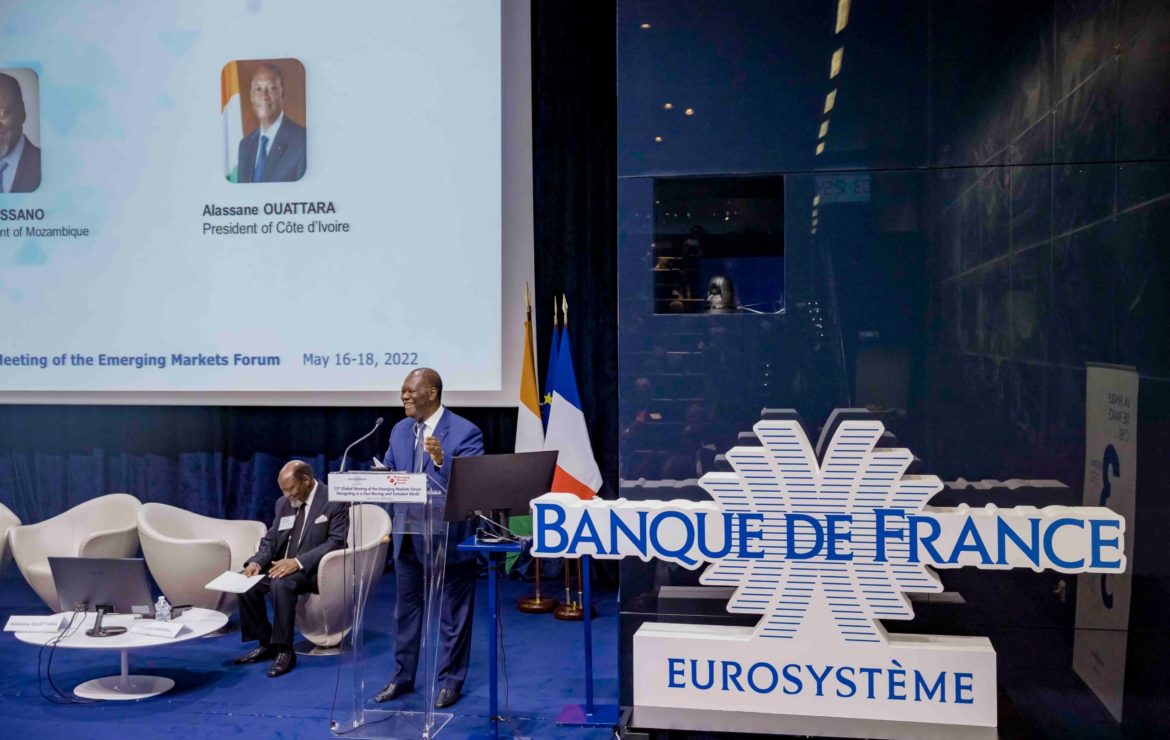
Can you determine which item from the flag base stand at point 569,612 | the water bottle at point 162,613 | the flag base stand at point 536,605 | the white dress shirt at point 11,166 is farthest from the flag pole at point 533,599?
the white dress shirt at point 11,166

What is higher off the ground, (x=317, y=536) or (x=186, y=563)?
(x=317, y=536)

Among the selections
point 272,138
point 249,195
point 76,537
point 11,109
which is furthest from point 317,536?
point 11,109

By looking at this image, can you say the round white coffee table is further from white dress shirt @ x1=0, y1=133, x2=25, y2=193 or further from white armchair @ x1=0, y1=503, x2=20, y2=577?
white dress shirt @ x1=0, y1=133, x2=25, y2=193

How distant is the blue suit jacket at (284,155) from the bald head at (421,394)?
8.01 ft

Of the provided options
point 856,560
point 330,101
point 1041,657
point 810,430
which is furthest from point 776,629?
point 330,101

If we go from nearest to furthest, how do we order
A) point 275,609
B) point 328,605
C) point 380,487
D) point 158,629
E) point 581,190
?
point 380,487
point 158,629
point 275,609
point 328,605
point 581,190

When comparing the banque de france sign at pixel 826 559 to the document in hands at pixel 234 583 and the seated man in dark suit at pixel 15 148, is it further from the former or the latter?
the seated man in dark suit at pixel 15 148

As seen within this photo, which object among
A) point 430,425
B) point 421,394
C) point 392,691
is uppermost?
point 421,394

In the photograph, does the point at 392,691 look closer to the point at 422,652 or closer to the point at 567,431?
the point at 422,652

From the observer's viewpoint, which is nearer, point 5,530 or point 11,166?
point 5,530

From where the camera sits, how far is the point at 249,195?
7.02 meters

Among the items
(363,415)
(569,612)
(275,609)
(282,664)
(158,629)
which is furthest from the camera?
(363,415)

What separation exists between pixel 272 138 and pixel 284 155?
14 cm

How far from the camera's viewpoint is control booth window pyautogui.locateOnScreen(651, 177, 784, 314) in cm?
404
